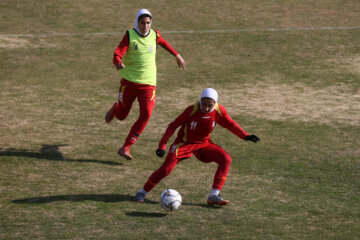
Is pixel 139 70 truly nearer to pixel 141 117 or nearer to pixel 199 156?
pixel 141 117

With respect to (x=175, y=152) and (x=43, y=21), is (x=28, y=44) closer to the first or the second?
(x=43, y=21)

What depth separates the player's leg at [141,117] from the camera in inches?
431

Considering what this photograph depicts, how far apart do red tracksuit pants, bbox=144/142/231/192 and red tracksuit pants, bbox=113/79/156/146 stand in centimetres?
186

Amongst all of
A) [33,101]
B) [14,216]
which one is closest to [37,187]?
[14,216]

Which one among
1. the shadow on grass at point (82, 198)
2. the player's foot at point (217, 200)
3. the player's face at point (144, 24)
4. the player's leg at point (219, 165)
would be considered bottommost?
the shadow on grass at point (82, 198)

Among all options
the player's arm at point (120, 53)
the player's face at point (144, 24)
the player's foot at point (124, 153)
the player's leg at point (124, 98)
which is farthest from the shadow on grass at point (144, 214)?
the player's face at point (144, 24)

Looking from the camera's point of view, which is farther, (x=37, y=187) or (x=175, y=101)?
(x=175, y=101)

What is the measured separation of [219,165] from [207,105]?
0.96 metres

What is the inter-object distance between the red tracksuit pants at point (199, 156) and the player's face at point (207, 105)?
1.89 feet

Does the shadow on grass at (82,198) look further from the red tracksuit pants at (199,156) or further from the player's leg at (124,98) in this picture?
the player's leg at (124,98)

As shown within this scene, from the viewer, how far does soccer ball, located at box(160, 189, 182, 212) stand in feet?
27.9

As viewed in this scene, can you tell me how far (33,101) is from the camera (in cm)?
1473

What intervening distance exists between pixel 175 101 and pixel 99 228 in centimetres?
748

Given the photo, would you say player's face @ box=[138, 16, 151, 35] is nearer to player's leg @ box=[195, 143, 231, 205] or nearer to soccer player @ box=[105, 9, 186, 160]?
soccer player @ box=[105, 9, 186, 160]
